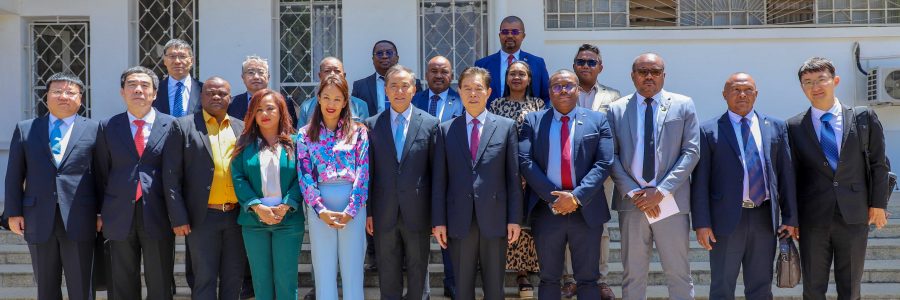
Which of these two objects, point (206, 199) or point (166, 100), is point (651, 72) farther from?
point (166, 100)

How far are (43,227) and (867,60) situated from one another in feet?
25.0

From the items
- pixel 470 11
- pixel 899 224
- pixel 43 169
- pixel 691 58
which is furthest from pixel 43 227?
pixel 899 224

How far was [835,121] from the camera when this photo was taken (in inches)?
201

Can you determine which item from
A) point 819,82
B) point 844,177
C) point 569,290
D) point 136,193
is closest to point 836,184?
point 844,177

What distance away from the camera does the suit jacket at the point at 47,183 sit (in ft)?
16.6

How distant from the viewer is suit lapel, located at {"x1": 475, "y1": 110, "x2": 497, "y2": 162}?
4973 mm

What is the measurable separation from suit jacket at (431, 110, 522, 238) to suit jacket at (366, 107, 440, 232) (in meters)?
0.08

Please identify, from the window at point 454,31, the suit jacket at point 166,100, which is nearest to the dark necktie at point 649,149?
the suit jacket at point 166,100

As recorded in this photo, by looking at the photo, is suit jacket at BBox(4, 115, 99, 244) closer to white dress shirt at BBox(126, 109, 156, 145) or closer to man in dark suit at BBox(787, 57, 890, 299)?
white dress shirt at BBox(126, 109, 156, 145)

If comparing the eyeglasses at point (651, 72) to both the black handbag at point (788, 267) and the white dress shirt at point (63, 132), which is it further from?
the white dress shirt at point (63, 132)

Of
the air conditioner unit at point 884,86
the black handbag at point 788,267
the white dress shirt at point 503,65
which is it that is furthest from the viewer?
the air conditioner unit at point 884,86

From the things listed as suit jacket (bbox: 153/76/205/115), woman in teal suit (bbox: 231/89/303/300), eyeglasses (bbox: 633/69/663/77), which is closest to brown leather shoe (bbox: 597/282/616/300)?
eyeglasses (bbox: 633/69/663/77)

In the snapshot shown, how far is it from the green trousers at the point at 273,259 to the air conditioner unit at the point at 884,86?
6070 mm

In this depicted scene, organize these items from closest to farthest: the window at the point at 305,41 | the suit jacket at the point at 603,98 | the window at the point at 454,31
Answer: the suit jacket at the point at 603,98, the window at the point at 454,31, the window at the point at 305,41
